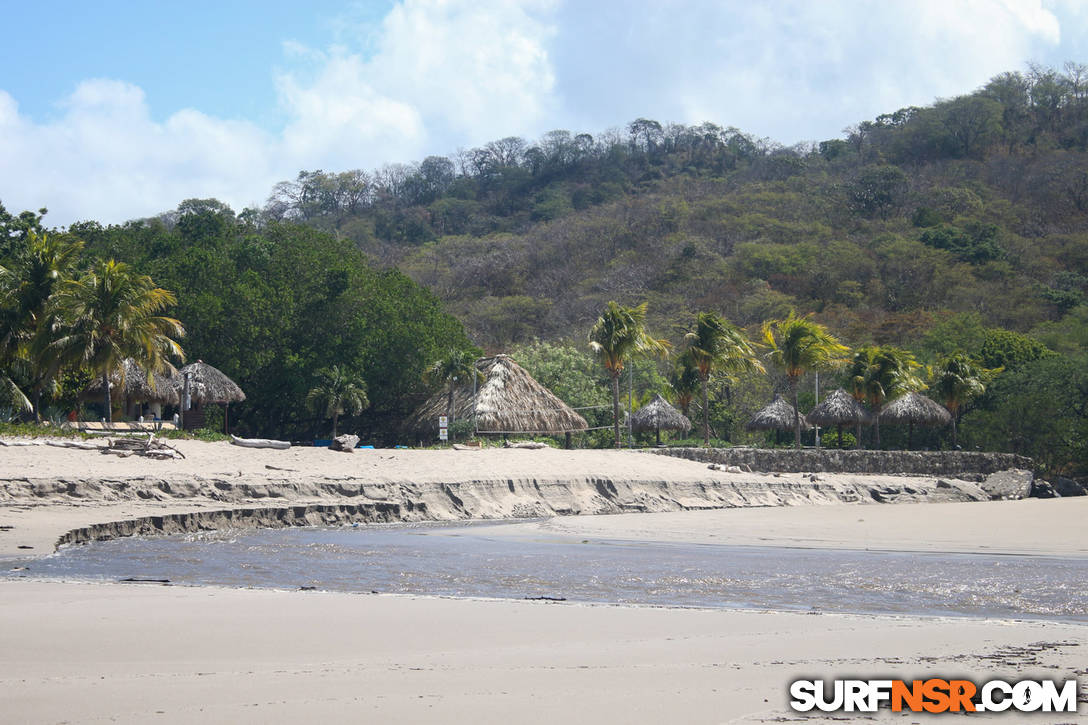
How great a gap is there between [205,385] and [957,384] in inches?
921

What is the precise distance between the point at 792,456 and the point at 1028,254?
38222 mm

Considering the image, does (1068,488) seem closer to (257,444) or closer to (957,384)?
(957,384)

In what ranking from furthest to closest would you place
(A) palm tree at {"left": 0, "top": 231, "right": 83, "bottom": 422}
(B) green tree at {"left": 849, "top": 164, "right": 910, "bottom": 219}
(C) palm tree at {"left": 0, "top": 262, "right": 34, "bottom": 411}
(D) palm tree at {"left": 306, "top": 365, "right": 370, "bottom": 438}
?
(B) green tree at {"left": 849, "top": 164, "right": 910, "bottom": 219} → (D) palm tree at {"left": 306, "top": 365, "right": 370, "bottom": 438} → (A) palm tree at {"left": 0, "top": 231, "right": 83, "bottom": 422} → (C) palm tree at {"left": 0, "top": 262, "right": 34, "bottom": 411}

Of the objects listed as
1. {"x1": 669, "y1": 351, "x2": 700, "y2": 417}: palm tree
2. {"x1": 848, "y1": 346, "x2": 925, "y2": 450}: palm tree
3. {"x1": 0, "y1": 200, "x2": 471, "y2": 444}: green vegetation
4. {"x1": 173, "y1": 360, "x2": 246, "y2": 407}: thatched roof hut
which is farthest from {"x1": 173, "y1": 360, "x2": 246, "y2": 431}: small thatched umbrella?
{"x1": 848, "y1": 346, "x2": 925, "y2": 450}: palm tree

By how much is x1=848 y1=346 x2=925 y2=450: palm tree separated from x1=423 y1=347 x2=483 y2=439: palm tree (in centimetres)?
1270

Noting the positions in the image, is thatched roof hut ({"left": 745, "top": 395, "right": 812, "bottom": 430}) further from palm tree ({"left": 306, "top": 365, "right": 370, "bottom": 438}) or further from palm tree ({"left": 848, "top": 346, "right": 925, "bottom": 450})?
palm tree ({"left": 306, "top": 365, "right": 370, "bottom": 438})

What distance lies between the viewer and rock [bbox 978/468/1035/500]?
24.6m

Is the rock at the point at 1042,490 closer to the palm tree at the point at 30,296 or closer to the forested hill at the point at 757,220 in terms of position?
the forested hill at the point at 757,220

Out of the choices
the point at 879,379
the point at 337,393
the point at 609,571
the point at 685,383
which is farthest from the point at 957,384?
the point at 609,571

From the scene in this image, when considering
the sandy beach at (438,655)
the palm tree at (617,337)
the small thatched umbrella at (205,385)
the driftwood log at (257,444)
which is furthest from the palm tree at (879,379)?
the sandy beach at (438,655)

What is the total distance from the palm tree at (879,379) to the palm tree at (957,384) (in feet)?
2.97

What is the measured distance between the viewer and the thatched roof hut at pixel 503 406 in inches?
1144

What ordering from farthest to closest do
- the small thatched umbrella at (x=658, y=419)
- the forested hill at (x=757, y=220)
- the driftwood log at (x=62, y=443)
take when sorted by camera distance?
the forested hill at (x=757, y=220), the small thatched umbrella at (x=658, y=419), the driftwood log at (x=62, y=443)

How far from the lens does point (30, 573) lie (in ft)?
26.7
